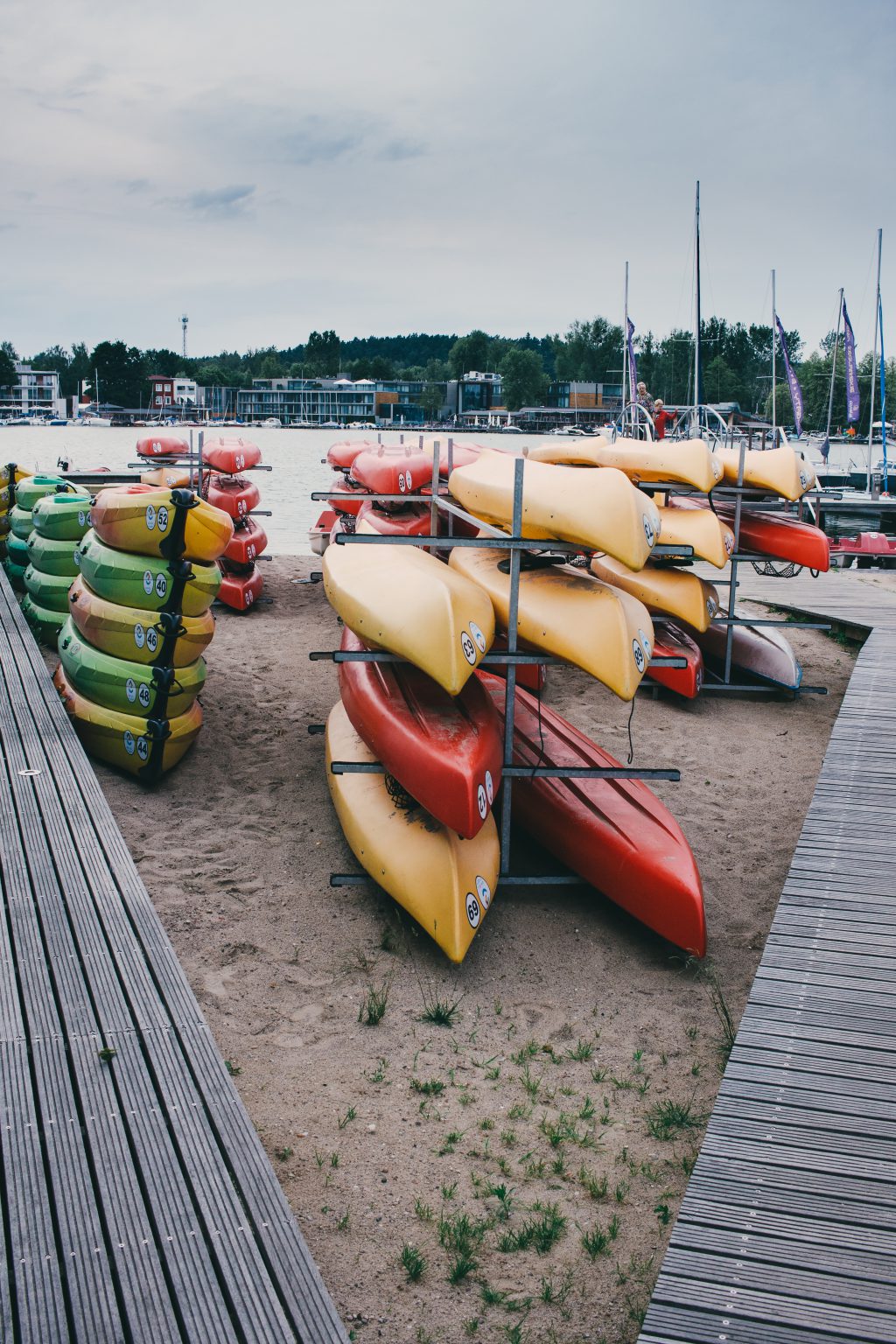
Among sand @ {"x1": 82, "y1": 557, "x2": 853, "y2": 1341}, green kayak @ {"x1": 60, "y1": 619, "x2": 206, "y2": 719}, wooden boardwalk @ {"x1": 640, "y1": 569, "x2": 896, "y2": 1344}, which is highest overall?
green kayak @ {"x1": 60, "y1": 619, "x2": 206, "y2": 719}

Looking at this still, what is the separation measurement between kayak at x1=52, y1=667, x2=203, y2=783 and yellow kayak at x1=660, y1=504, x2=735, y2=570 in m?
4.43

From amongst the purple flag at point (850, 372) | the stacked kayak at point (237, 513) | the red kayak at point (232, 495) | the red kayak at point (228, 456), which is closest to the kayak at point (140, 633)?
the stacked kayak at point (237, 513)

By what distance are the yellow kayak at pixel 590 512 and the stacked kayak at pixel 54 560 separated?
14.0 ft

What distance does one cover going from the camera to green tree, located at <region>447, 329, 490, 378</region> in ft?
423

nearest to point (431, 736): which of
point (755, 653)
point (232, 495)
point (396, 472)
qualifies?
point (396, 472)

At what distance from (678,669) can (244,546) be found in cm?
613

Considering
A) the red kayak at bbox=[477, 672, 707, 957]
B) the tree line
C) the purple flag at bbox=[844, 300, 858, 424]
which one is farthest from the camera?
the tree line

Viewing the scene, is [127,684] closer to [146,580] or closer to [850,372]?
[146,580]

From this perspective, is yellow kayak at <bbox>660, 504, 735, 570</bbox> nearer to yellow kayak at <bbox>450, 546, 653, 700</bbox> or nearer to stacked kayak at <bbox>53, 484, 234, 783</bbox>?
yellow kayak at <bbox>450, 546, 653, 700</bbox>

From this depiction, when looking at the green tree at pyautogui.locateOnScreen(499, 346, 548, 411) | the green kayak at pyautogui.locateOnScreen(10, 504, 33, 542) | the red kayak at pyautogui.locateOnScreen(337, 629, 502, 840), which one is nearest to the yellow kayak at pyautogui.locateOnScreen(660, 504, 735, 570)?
the red kayak at pyautogui.locateOnScreen(337, 629, 502, 840)

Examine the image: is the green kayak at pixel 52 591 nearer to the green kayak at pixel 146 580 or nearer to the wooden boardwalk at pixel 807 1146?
the green kayak at pixel 146 580

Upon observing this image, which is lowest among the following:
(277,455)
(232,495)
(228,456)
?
(232,495)

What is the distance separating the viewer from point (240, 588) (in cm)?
1276

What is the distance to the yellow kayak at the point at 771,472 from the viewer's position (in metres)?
9.73
